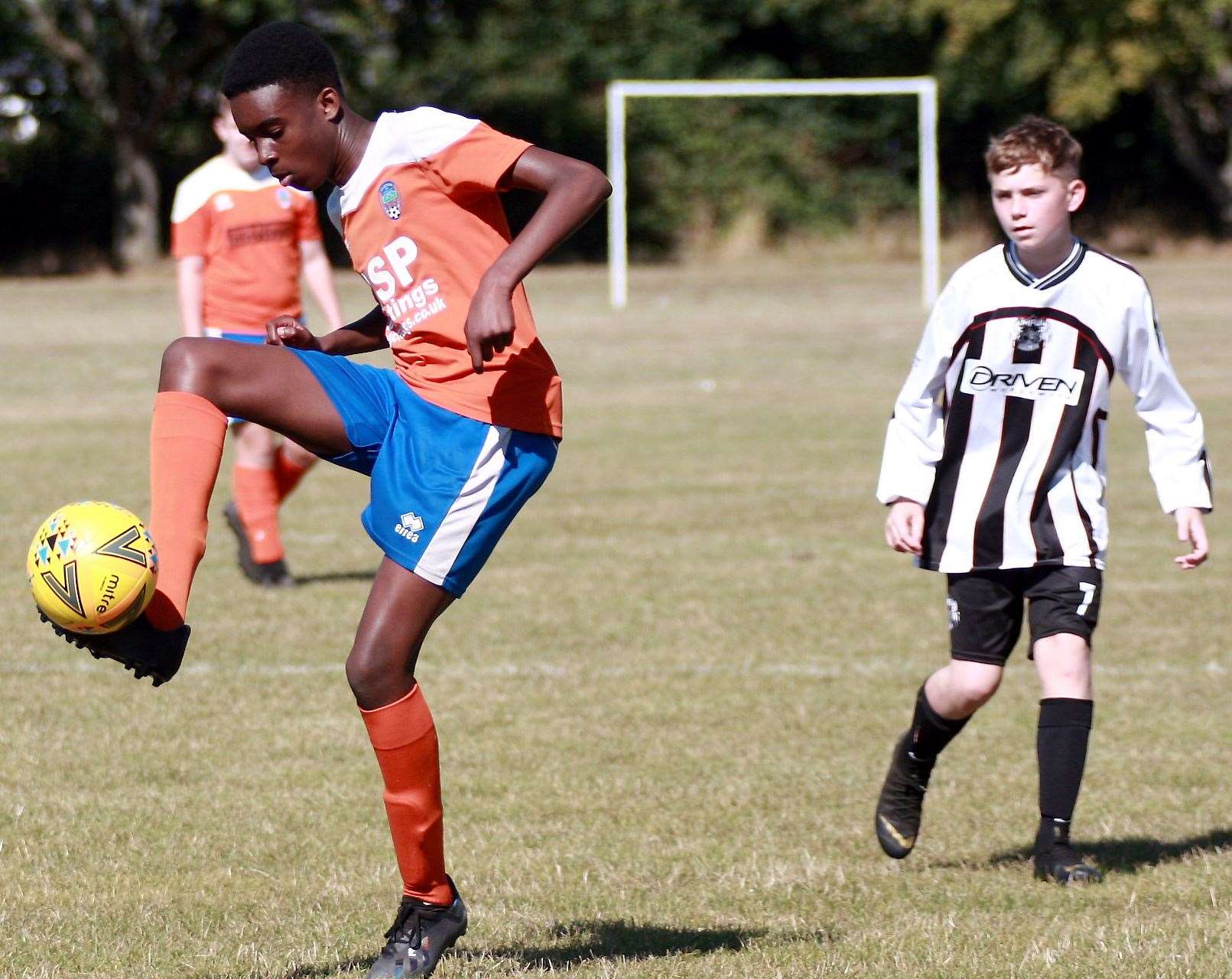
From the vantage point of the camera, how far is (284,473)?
917cm

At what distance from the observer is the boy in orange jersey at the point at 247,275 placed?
898cm

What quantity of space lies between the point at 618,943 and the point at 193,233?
5.68 metres

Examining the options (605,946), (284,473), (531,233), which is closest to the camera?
(531,233)

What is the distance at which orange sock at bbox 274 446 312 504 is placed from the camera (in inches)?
359

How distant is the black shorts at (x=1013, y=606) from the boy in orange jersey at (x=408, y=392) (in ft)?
4.72

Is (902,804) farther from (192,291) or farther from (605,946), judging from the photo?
(192,291)

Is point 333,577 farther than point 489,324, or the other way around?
point 333,577

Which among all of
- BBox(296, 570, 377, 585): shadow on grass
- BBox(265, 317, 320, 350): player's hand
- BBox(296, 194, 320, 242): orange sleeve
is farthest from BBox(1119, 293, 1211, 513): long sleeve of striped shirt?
BBox(296, 194, 320, 242): orange sleeve

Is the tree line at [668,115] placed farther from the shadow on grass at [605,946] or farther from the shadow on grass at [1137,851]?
the shadow on grass at [605,946]

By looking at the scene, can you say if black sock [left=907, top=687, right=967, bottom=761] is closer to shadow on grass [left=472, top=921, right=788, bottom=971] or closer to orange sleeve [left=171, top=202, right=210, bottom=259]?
shadow on grass [left=472, top=921, right=788, bottom=971]

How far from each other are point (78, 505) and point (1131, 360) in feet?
8.54

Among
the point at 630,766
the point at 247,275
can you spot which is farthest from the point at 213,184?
the point at 630,766

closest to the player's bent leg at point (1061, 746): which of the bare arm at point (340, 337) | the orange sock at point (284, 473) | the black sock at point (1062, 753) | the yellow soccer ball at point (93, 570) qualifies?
the black sock at point (1062, 753)

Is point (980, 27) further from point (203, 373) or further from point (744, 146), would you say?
point (203, 373)
